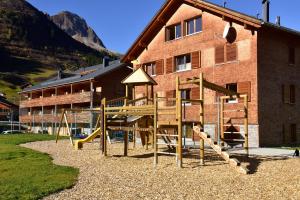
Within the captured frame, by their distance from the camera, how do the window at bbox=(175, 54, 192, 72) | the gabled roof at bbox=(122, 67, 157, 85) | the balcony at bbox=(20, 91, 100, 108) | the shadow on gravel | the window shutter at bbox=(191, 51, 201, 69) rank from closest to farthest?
1. the shadow on gravel
2. the gabled roof at bbox=(122, 67, 157, 85)
3. the window shutter at bbox=(191, 51, 201, 69)
4. the window at bbox=(175, 54, 192, 72)
5. the balcony at bbox=(20, 91, 100, 108)

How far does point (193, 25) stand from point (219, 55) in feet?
13.5

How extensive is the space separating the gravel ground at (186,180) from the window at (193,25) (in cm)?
1552

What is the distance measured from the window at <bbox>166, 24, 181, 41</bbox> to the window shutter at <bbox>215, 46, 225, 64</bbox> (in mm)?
4834

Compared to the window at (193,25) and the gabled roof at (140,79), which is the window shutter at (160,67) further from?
the gabled roof at (140,79)

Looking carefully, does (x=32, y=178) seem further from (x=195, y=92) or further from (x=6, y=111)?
(x=6, y=111)

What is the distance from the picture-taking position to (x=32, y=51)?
166 meters

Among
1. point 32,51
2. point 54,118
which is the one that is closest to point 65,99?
point 54,118

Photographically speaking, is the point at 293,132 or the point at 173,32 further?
the point at 173,32

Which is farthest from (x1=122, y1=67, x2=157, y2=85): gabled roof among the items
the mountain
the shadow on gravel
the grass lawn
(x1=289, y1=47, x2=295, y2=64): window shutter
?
the mountain

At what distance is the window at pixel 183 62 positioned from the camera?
104ft

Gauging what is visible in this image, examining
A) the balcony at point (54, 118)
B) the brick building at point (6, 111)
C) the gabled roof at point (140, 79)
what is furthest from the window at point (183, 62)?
the brick building at point (6, 111)

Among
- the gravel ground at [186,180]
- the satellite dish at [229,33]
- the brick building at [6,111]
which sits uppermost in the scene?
the satellite dish at [229,33]

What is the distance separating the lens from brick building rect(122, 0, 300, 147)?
2567cm

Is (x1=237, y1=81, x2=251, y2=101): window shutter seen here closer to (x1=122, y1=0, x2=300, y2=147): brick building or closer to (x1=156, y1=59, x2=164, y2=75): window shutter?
(x1=122, y1=0, x2=300, y2=147): brick building
